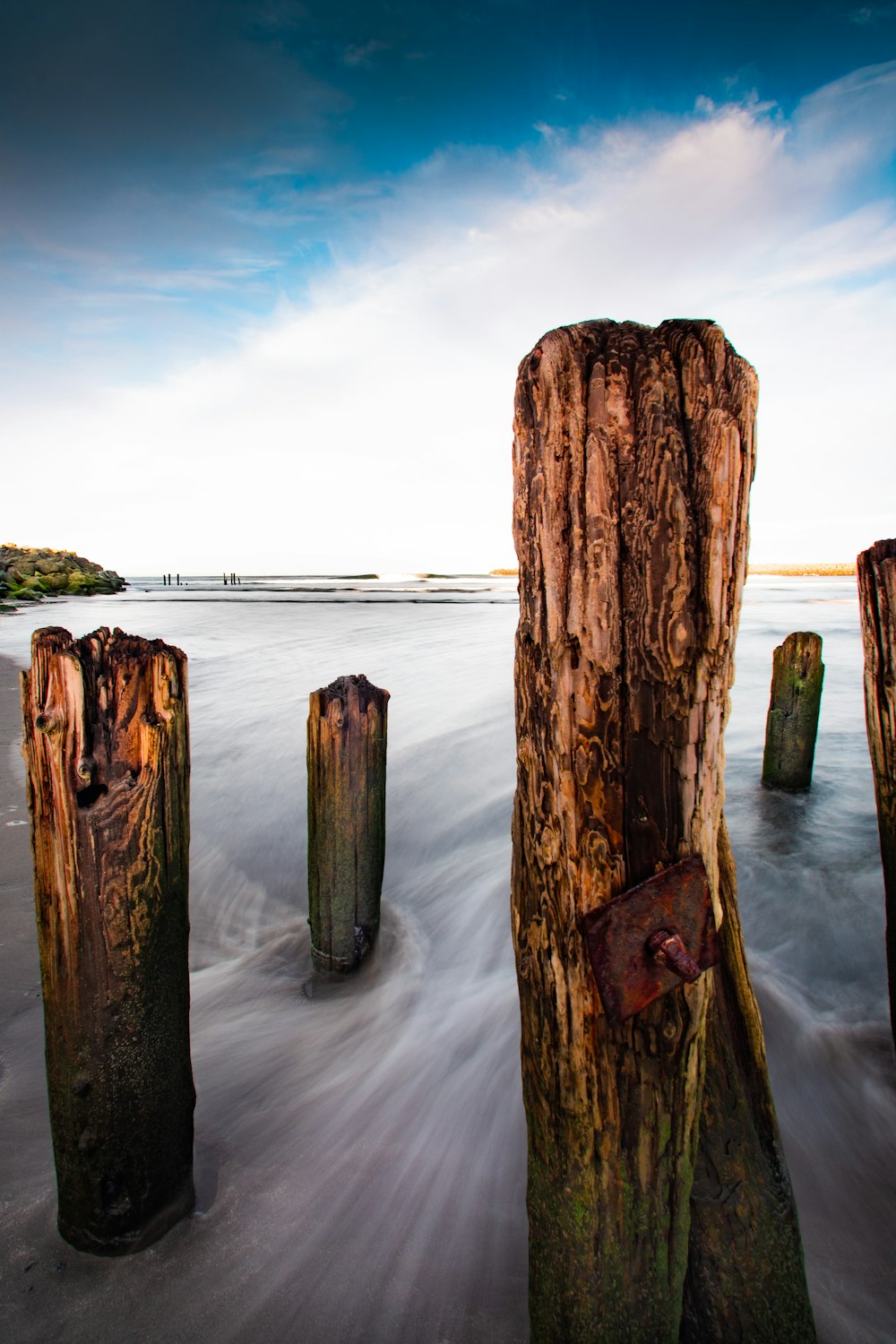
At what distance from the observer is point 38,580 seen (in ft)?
115

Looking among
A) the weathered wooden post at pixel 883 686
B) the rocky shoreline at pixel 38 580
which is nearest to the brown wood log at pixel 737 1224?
the weathered wooden post at pixel 883 686

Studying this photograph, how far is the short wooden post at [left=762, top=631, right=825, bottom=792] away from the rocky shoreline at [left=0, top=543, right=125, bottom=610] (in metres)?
26.8

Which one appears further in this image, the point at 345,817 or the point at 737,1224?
the point at 345,817

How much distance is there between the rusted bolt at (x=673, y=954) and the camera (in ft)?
4.31

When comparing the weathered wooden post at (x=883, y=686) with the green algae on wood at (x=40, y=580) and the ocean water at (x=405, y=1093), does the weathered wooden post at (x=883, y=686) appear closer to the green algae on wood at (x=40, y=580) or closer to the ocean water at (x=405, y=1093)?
the ocean water at (x=405, y=1093)

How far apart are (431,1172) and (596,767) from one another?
1.91 metres

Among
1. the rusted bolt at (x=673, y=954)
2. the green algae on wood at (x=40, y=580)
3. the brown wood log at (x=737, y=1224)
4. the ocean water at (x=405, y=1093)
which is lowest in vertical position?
the ocean water at (x=405, y=1093)

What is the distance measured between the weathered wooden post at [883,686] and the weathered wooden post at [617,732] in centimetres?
132

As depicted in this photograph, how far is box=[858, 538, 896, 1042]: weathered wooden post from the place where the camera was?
94.7 inches

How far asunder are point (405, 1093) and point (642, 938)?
201 centimetres

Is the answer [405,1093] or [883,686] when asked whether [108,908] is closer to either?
[405,1093]

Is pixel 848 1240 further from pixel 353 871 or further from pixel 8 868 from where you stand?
pixel 8 868

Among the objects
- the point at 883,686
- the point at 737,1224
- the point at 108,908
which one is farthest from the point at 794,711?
the point at 108,908

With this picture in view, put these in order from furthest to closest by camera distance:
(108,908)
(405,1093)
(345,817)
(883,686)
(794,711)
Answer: (794,711), (345,817), (405,1093), (883,686), (108,908)
